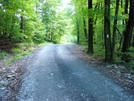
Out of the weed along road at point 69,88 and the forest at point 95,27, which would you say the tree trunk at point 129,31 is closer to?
the forest at point 95,27

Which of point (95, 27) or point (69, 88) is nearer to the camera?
point (69, 88)

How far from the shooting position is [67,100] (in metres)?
4.62

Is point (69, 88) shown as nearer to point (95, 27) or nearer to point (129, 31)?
point (129, 31)

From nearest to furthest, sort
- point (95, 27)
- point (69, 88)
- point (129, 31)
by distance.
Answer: point (69, 88), point (129, 31), point (95, 27)

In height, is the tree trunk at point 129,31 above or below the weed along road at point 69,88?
above

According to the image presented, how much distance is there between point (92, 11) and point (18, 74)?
6212mm

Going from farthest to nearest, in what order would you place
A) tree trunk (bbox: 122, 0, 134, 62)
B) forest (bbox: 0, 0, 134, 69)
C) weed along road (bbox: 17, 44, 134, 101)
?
forest (bbox: 0, 0, 134, 69)
tree trunk (bbox: 122, 0, 134, 62)
weed along road (bbox: 17, 44, 134, 101)

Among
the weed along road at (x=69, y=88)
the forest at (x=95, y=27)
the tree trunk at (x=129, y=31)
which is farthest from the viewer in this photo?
the forest at (x=95, y=27)

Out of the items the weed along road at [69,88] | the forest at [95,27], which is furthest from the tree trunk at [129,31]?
the weed along road at [69,88]

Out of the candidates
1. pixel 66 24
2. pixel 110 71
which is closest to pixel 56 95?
pixel 110 71

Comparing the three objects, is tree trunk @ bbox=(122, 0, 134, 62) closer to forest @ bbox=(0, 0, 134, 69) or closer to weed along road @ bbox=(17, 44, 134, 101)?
forest @ bbox=(0, 0, 134, 69)

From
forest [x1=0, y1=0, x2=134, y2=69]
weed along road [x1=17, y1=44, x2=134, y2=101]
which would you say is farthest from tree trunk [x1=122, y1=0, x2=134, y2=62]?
weed along road [x1=17, y1=44, x2=134, y2=101]

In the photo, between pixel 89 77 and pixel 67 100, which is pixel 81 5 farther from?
pixel 67 100

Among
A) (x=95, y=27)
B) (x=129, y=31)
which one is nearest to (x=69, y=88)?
(x=129, y=31)
